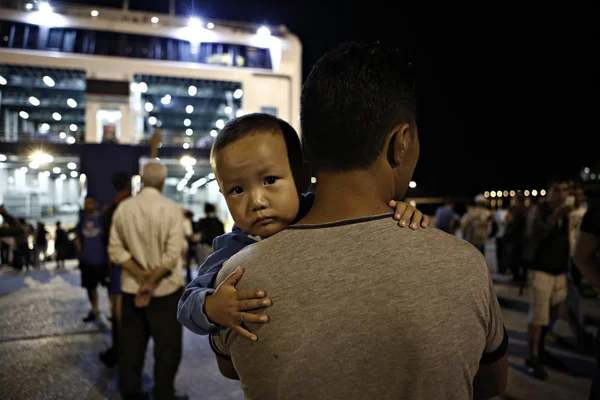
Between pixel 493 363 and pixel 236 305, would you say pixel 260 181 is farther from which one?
pixel 493 363

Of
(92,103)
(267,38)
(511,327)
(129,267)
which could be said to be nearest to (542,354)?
(511,327)

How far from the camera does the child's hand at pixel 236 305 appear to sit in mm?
965

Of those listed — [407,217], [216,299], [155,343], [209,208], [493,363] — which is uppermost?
[407,217]

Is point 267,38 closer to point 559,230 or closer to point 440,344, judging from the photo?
point 559,230

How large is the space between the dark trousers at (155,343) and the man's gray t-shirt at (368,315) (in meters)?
3.20

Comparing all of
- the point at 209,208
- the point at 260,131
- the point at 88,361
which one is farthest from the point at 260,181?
the point at 209,208

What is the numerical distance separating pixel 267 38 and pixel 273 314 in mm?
27450

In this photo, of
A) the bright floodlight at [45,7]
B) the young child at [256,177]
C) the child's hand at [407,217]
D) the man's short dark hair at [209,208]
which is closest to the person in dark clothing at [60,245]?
the man's short dark hair at [209,208]

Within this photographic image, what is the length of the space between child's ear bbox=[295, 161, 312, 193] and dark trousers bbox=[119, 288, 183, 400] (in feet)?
9.81

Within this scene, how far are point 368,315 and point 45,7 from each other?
29190mm

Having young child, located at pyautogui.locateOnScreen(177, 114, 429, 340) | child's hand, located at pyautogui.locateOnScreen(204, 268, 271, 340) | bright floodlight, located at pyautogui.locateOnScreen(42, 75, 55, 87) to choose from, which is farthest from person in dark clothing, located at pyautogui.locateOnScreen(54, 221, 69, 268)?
bright floodlight, located at pyautogui.locateOnScreen(42, 75, 55, 87)

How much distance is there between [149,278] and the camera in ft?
12.3

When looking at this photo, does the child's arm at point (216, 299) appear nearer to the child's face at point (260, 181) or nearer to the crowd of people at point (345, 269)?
the crowd of people at point (345, 269)

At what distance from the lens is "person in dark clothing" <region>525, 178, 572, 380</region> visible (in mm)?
4586
